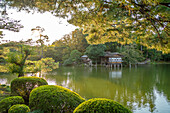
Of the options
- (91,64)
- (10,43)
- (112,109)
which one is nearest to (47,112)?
(112,109)

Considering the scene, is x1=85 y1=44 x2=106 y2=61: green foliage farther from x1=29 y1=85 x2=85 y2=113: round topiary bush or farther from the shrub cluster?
x1=29 y1=85 x2=85 y2=113: round topiary bush

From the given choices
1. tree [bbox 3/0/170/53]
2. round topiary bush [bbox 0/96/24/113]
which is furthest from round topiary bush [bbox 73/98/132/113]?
round topiary bush [bbox 0/96/24/113]

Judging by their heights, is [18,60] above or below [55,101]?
above

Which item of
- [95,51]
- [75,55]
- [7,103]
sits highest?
[95,51]

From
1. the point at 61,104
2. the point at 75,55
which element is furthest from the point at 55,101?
the point at 75,55

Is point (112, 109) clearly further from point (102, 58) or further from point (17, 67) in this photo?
point (102, 58)

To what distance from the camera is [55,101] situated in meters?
2.50

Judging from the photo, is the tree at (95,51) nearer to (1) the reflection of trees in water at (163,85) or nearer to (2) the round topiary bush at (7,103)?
(1) the reflection of trees in water at (163,85)

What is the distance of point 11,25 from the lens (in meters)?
5.55

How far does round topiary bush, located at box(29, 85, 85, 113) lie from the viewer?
8.04ft

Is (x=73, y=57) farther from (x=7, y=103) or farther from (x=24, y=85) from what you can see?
(x=7, y=103)

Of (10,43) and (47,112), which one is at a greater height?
(10,43)

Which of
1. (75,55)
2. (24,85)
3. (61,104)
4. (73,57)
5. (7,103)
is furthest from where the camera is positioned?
(73,57)

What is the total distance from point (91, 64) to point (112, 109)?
24367 mm
